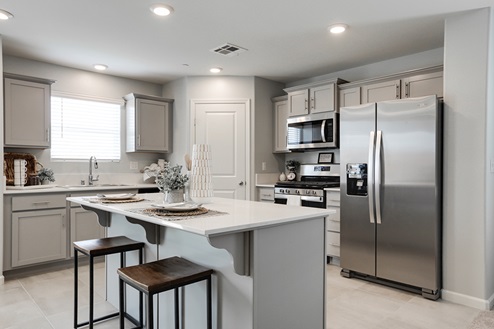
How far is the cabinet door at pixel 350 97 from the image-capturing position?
13.5 ft

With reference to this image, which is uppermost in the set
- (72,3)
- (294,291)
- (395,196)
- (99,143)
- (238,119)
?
(72,3)

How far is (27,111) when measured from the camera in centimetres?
381

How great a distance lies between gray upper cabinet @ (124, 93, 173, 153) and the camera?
479cm

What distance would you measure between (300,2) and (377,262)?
248cm

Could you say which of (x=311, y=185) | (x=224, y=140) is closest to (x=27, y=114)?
(x=224, y=140)

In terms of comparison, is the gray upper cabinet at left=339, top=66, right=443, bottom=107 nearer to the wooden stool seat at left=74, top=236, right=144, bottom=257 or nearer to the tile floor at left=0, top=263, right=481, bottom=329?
the tile floor at left=0, top=263, right=481, bottom=329

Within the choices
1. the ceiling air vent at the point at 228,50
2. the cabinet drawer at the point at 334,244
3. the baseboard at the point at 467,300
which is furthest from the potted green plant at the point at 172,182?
the baseboard at the point at 467,300

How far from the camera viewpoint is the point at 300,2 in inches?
106

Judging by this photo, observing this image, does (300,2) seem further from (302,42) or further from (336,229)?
(336,229)

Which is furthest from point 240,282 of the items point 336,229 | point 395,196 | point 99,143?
point 99,143

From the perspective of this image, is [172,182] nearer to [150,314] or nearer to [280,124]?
[150,314]

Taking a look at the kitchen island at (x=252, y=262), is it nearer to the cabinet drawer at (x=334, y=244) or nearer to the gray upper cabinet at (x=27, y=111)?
the cabinet drawer at (x=334, y=244)

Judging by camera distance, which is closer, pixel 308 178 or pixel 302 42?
pixel 302 42

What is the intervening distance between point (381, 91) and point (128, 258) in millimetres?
3242
